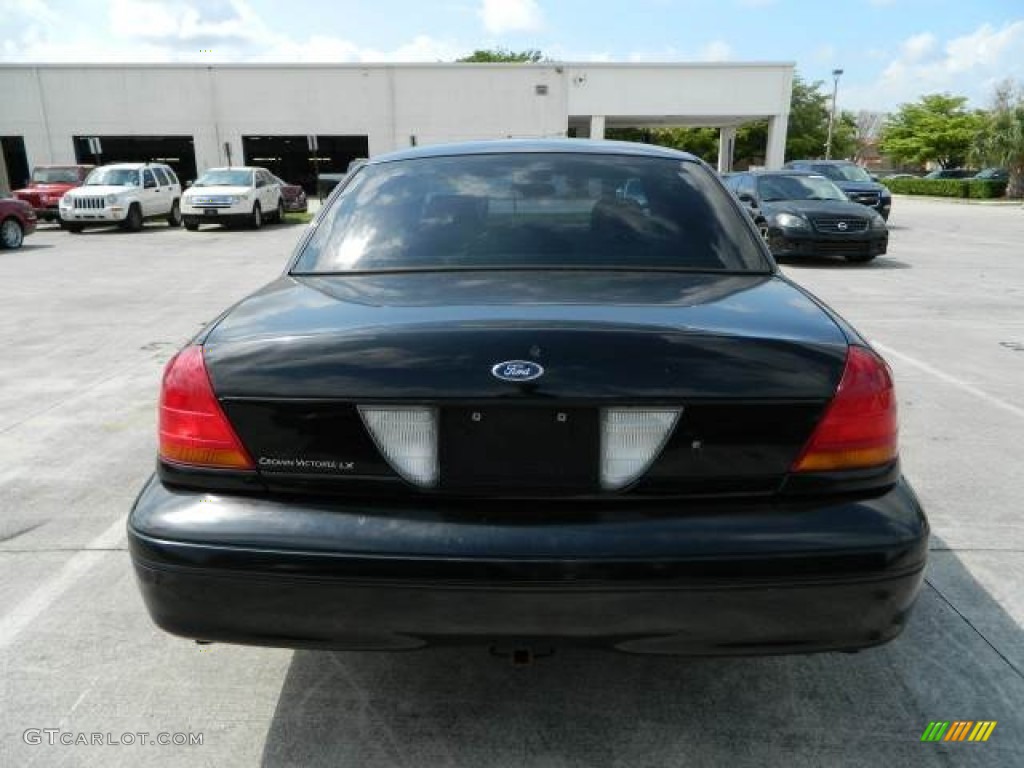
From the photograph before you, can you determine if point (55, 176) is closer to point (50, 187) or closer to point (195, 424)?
point (50, 187)

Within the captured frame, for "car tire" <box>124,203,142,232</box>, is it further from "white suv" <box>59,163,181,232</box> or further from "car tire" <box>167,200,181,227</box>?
"car tire" <box>167,200,181,227</box>

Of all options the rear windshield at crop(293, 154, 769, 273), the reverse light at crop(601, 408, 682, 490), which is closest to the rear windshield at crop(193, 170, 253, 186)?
the rear windshield at crop(293, 154, 769, 273)

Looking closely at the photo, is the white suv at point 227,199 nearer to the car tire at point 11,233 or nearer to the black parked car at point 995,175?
the car tire at point 11,233

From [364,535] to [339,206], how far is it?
5.33ft

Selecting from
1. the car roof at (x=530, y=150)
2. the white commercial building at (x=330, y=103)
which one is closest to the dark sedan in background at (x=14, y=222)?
the car roof at (x=530, y=150)

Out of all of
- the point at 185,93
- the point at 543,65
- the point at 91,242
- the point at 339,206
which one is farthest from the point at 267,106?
the point at 339,206

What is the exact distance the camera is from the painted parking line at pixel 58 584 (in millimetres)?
2908

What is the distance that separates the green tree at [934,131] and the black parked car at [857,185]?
179ft

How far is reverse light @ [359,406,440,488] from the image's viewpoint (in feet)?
6.35

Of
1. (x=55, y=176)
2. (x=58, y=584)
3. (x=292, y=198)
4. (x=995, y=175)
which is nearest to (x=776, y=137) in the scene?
(x=995, y=175)

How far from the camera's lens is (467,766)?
7.22ft

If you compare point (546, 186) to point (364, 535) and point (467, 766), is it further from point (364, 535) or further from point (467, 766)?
point (467, 766)

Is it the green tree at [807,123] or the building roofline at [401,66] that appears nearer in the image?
the building roofline at [401,66]

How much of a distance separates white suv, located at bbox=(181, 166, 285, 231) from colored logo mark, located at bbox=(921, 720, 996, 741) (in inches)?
892
